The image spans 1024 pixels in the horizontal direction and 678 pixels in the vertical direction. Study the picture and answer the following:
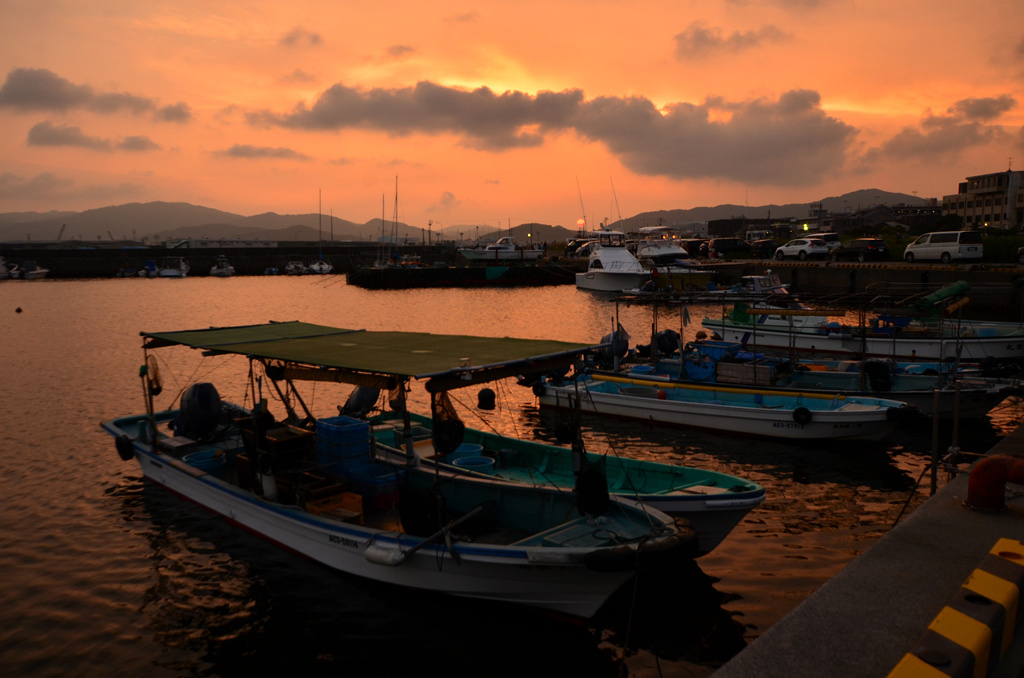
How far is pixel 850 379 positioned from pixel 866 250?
121 ft

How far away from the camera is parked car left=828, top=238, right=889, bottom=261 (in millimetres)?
51688

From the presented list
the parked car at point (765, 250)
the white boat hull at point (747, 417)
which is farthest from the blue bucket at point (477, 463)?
the parked car at point (765, 250)

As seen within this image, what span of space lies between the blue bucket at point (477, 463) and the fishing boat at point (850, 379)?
9.32 metres

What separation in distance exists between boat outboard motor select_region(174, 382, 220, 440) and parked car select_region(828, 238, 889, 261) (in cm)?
5172

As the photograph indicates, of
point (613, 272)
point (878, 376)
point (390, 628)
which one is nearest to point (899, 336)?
point (878, 376)

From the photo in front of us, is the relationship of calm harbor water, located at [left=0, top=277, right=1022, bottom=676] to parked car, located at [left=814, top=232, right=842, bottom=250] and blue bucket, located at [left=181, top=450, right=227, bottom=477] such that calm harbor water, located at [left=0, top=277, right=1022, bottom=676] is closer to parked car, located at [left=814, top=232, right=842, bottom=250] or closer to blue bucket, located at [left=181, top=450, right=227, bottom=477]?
blue bucket, located at [left=181, top=450, right=227, bottom=477]

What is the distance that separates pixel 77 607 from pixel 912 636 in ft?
39.0

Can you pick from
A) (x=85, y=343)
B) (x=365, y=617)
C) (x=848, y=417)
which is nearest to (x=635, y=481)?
(x=365, y=617)

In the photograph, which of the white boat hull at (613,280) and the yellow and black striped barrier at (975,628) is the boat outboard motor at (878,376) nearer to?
the yellow and black striped barrier at (975,628)

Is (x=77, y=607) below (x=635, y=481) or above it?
below

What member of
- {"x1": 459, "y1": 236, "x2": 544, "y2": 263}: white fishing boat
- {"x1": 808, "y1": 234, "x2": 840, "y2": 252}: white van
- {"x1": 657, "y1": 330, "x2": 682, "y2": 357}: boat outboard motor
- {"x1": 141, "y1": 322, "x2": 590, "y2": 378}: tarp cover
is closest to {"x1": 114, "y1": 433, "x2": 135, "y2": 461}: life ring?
{"x1": 141, "y1": 322, "x2": 590, "y2": 378}: tarp cover

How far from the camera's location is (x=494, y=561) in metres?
8.59

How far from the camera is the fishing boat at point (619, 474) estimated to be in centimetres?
1055

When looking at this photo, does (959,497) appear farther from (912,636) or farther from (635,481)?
(635,481)
